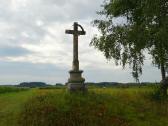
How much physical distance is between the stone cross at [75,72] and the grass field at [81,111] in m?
0.94

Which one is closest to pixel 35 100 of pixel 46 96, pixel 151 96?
pixel 46 96

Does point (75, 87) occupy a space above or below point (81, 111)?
above

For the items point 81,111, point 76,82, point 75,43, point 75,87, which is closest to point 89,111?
point 81,111

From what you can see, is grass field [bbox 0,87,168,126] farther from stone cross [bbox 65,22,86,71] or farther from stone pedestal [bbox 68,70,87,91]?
stone cross [bbox 65,22,86,71]

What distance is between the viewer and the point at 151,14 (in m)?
30.7

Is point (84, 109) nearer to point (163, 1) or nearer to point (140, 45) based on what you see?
point (140, 45)

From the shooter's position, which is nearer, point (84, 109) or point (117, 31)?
point (84, 109)

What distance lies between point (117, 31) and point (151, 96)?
225 inches

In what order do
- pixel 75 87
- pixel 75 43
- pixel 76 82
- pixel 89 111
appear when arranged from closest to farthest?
pixel 89 111
pixel 75 87
pixel 76 82
pixel 75 43

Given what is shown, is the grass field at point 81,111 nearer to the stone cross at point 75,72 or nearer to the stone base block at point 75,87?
the stone base block at point 75,87

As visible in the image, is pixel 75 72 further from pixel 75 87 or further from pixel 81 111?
pixel 81 111

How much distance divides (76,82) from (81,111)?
4.23 metres

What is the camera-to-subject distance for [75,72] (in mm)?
30266

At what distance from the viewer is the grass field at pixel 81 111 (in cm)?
2469
